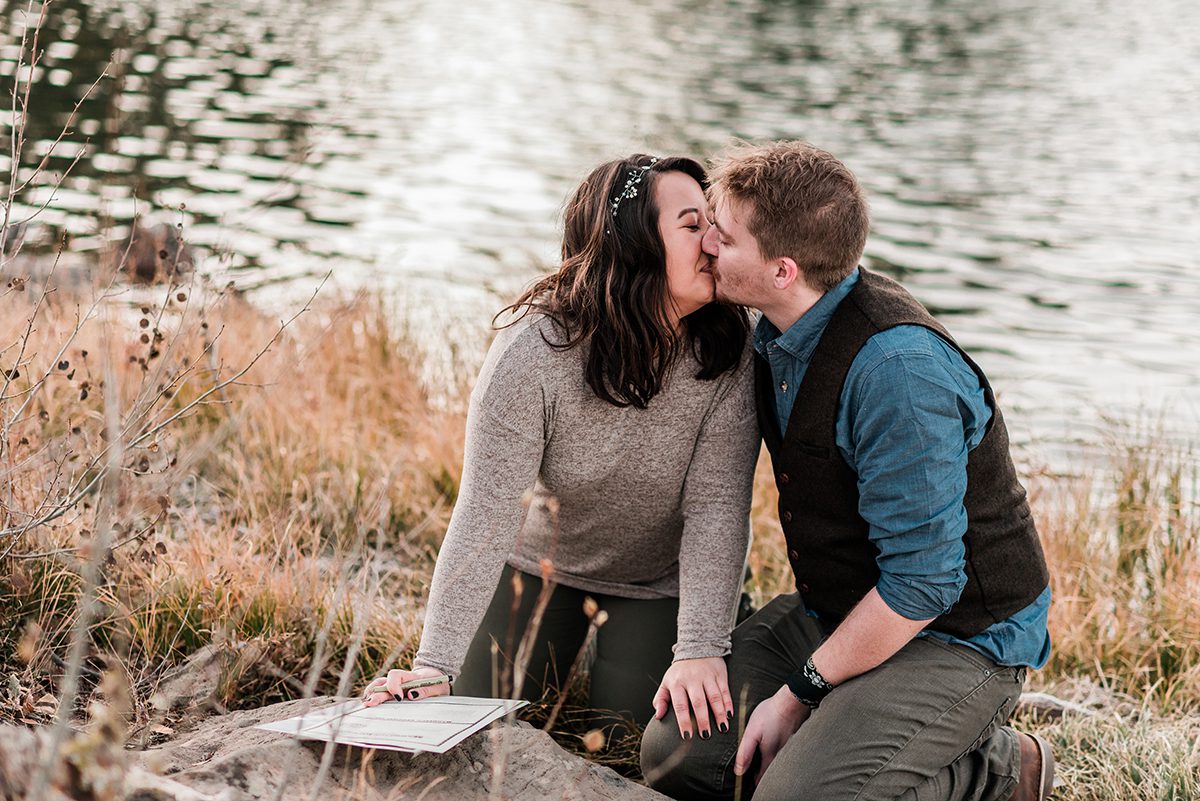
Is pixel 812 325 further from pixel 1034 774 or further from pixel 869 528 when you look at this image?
pixel 1034 774

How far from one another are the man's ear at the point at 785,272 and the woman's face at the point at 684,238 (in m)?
0.29

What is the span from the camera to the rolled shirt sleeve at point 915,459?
2.79m

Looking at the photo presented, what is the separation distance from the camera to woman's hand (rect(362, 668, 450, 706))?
2.94m

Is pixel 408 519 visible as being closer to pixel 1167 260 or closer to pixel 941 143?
pixel 1167 260

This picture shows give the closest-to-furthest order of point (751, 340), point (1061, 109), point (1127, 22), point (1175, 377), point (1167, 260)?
point (751, 340) < point (1175, 377) < point (1167, 260) < point (1061, 109) < point (1127, 22)

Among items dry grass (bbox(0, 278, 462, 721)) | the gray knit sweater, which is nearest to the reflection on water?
dry grass (bbox(0, 278, 462, 721))

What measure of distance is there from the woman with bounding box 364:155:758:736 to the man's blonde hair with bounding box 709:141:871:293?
0.95 feet

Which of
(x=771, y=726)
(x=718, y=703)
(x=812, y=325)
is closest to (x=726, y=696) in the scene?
(x=718, y=703)

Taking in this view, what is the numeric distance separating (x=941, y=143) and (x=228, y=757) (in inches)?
592

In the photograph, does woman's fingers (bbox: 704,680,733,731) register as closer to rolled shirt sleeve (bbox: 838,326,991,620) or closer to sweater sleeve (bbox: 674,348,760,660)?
sweater sleeve (bbox: 674,348,760,660)

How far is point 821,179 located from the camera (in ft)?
9.79

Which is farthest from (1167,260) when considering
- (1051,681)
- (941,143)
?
(1051,681)

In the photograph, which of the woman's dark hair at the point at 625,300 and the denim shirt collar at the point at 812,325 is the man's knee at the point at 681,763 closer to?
the woman's dark hair at the point at 625,300

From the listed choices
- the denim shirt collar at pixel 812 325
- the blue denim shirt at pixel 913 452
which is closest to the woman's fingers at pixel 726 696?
the blue denim shirt at pixel 913 452
